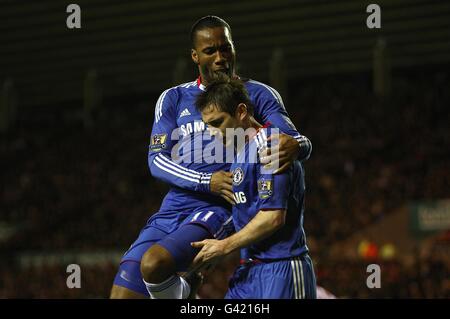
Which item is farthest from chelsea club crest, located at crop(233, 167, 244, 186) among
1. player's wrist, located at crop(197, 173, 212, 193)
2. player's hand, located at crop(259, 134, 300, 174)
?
player's wrist, located at crop(197, 173, 212, 193)

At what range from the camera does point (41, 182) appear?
23.2 metres

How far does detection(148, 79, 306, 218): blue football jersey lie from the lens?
4.49 m

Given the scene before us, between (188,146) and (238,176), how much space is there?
960 millimetres

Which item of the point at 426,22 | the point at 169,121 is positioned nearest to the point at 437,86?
the point at 426,22

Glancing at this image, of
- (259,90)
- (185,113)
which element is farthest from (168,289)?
(259,90)

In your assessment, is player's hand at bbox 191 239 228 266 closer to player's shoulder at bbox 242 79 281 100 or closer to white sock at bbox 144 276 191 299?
white sock at bbox 144 276 191 299

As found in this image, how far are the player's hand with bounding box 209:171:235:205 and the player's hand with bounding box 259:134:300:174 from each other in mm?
453

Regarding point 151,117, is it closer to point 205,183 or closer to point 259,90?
point 259,90

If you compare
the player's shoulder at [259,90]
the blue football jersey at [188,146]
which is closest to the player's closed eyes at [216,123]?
the blue football jersey at [188,146]

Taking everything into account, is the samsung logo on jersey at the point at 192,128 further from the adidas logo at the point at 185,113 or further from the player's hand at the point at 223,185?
the player's hand at the point at 223,185

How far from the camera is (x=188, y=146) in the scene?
473cm

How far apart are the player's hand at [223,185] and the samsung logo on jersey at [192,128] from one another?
44 centimetres

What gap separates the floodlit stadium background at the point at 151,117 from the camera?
16.8m

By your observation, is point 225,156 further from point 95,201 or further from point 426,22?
point 426,22
